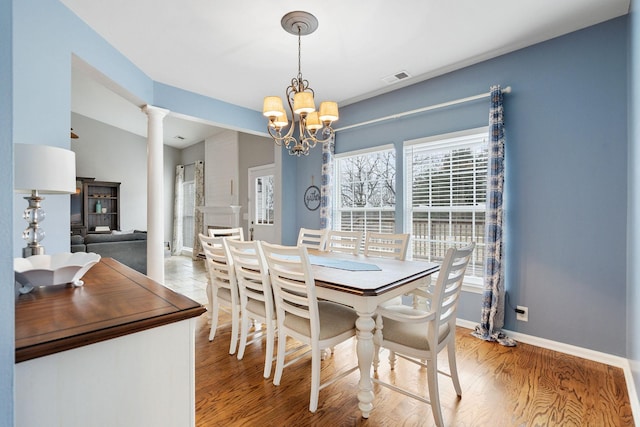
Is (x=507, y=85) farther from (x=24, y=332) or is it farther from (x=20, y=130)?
(x=20, y=130)

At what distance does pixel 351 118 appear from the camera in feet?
14.1

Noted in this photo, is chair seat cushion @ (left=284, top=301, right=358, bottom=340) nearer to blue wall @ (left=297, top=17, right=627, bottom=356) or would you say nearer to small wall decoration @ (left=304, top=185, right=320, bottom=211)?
blue wall @ (left=297, top=17, right=627, bottom=356)

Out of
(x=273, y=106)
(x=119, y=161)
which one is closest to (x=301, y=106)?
(x=273, y=106)

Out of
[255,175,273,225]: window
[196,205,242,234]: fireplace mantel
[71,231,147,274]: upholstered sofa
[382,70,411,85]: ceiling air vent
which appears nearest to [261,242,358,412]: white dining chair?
[382,70,411,85]: ceiling air vent

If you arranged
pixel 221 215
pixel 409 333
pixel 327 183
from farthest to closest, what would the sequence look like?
1. pixel 221 215
2. pixel 327 183
3. pixel 409 333

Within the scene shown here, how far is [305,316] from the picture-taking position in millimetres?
1838

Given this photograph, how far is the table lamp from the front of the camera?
1455 millimetres

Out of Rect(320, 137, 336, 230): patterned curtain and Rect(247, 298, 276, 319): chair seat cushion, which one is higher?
Rect(320, 137, 336, 230): patterned curtain

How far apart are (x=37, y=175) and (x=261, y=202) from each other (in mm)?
4586

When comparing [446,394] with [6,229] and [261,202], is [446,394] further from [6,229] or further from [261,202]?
[261,202]

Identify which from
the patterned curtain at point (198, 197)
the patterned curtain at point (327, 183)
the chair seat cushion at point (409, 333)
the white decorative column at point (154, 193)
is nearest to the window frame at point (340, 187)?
the patterned curtain at point (327, 183)

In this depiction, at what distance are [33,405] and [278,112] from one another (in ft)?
6.87

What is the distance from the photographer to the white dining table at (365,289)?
5.65ft

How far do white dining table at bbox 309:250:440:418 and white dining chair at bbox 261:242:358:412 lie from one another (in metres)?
0.13
